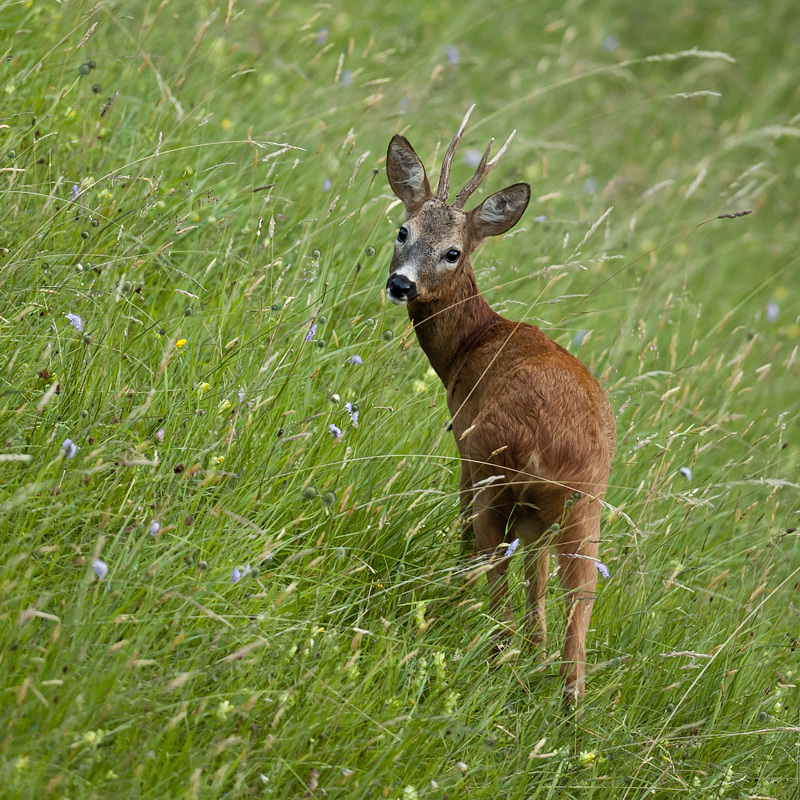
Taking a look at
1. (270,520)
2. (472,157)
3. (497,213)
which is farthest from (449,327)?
(472,157)

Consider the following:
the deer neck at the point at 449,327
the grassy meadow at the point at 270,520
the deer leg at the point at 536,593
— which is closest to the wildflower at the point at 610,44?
the grassy meadow at the point at 270,520

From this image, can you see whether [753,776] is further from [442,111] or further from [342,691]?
[442,111]

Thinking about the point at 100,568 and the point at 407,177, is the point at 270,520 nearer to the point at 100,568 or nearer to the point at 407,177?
the point at 100,568

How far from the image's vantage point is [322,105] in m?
5.88

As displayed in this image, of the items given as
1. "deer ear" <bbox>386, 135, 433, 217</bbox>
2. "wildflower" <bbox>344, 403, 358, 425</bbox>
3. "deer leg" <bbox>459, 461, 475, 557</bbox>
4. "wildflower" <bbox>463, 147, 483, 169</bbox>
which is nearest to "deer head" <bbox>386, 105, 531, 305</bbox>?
"deer ear" <bbox>386, 135, 433, 217</bbox>

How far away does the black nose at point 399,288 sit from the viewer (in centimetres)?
363

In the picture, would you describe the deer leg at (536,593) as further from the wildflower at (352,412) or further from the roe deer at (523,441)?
the wildflower at (352,412)

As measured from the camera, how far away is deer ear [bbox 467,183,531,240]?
160 inches

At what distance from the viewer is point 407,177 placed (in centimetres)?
422

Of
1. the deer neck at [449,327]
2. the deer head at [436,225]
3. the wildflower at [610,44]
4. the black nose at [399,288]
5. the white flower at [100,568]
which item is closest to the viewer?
the white flower at [100,568]

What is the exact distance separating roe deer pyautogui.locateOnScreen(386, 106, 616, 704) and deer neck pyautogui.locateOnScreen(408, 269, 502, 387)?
13mm

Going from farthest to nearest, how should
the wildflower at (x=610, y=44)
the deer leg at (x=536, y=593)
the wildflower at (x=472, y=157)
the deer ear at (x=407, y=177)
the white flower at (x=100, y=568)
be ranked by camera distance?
1. the wildflower at (x=610, y=44)
2. the wildflower at (x=472, y=157)
3. the deer ear at (x=407, y=177)
4. the deer leg at (x=536, y=593)
5. the white flower at (x=100, y=568)

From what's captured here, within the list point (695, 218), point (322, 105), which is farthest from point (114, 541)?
point (695, 218)

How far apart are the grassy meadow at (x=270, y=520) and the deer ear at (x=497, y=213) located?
0.31 meters
